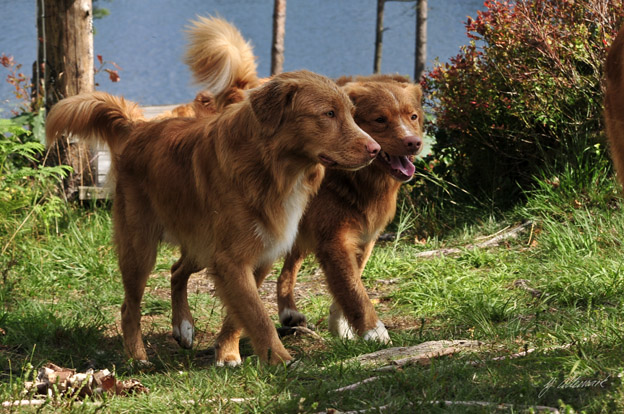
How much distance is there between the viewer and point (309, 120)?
4.04m

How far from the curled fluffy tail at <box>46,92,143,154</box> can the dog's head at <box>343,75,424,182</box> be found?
155 cm

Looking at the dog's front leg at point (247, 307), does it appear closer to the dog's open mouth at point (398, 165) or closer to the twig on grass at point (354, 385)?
the twig on grass at point (354, 385)

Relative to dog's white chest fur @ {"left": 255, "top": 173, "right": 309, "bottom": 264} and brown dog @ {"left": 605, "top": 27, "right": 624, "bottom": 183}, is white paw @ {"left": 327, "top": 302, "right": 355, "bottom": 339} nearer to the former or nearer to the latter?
dog's white chest fur @ {"left": 255, "top": 173, "right": 309, "bottom": 264}

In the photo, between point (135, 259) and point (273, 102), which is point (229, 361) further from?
point (273, 102)

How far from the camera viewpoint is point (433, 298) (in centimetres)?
541

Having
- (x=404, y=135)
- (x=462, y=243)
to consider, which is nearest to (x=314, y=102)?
(x=404, y=135)

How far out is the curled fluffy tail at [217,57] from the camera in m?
5.04

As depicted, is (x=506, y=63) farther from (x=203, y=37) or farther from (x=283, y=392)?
(x=283, y=392)

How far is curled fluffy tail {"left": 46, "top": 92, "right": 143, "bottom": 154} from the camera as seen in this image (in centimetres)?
502

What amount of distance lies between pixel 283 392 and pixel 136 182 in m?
2.03

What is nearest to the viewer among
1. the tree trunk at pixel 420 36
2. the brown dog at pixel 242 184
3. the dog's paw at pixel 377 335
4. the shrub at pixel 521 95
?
the brown dog at pixel 242 184

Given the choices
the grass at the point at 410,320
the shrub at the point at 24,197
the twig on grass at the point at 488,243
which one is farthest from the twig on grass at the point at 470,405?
the shrub at the point at 24,197

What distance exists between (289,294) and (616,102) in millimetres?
2607

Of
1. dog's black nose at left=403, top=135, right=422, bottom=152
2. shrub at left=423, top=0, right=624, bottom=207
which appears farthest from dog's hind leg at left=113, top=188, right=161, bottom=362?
shrub at left=423, top=0, right=624, bottom=207
